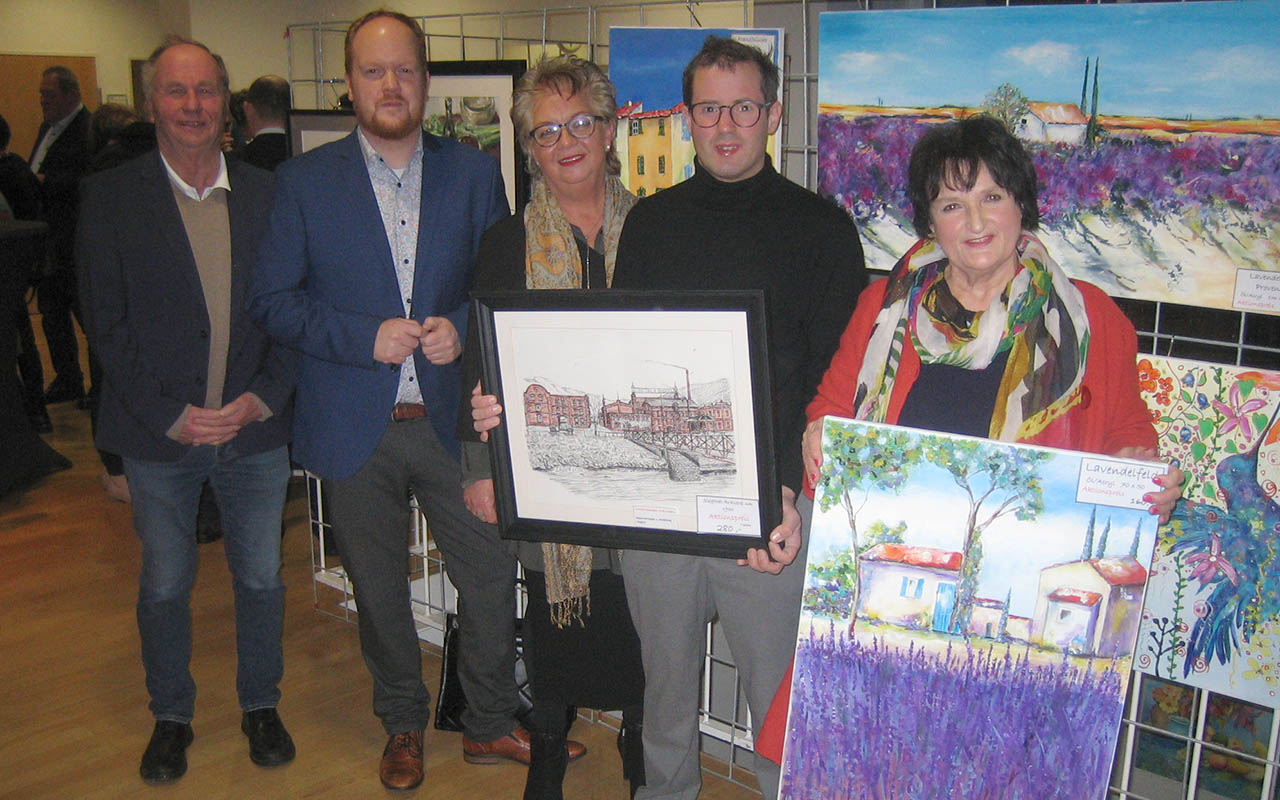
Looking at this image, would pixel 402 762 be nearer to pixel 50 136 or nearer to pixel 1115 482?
pixel 1115 482

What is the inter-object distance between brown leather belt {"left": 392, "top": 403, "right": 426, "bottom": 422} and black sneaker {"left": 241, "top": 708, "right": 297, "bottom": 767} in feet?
3.22

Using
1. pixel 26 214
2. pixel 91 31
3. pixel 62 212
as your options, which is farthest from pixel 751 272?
pixel 91 31

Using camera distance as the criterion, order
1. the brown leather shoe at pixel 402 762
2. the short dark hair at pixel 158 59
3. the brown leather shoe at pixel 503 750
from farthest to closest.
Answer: the brown leather shoe at pixel 503 750, the brown leather shoe at pixel 402 762, the short dark hair at pixel 158 59

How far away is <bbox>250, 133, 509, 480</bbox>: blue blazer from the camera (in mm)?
2350

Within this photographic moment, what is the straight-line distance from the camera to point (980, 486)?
61.1 inches

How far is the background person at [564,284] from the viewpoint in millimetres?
2150

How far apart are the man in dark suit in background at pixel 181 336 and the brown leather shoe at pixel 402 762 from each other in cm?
62

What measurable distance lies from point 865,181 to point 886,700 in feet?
3.77

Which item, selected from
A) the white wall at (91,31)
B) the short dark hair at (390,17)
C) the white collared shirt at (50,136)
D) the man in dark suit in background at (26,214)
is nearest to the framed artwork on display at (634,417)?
the short dark hair at (390,17)

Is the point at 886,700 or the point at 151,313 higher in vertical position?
the point at 151,313

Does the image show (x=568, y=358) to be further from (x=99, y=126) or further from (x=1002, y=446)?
(x=99, y=126)

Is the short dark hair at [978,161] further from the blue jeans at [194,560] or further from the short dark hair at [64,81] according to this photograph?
the short dark hair at [64,81]

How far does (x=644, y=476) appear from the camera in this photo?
6.09ft

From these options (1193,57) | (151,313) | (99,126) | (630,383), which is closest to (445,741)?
(151,313)
